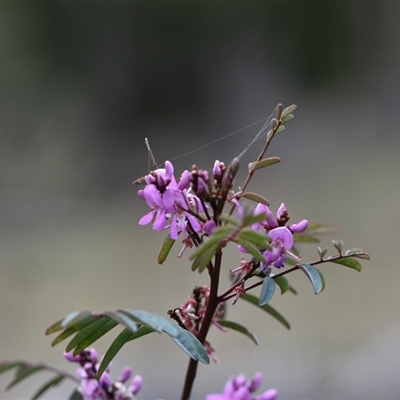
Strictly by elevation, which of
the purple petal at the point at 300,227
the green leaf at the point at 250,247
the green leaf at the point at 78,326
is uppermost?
the purple petal at the point at 300,227

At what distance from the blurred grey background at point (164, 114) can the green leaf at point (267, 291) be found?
1277 millimetres

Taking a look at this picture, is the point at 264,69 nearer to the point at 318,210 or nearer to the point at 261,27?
the point at 261,27

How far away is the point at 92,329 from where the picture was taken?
0.36 m

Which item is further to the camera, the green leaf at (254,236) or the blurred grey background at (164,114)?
the blurred grey background at (164,114)

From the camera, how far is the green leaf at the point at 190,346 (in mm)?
361

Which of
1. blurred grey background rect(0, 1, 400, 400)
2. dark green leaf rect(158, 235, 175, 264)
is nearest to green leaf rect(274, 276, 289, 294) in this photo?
dark green leaf rect(158, 235, 175, 264)

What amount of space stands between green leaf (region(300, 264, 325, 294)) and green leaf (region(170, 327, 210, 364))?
0.11 m

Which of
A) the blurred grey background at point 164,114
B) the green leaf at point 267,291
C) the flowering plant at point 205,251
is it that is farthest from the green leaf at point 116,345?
the blurred grey background at point 164,114

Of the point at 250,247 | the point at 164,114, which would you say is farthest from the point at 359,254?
the point at 164,114

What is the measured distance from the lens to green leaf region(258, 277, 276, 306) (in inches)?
15.4

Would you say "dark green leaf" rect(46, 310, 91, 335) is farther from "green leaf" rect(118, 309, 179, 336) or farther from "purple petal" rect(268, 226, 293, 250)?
"purple petal" rect(268, 226, 293, 250)

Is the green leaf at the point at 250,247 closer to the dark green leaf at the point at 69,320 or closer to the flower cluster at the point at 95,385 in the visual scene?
the dark green leaf at the point at 69,320

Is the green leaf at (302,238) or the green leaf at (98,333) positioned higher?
the green leaf at (302,238)

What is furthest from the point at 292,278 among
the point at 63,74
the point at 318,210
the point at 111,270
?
the point at 63,74
